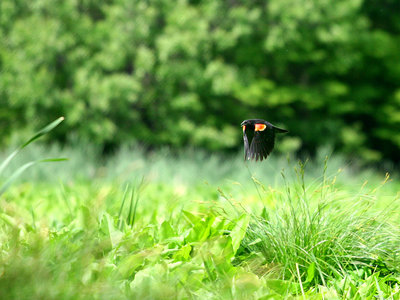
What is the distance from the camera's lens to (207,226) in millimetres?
2459

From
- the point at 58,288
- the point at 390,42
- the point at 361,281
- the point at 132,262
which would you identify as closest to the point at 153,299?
the point at 58,288

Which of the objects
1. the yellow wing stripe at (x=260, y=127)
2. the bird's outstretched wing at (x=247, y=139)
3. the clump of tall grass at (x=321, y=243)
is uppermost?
the yellow wing stripe at (x=260, y=127)

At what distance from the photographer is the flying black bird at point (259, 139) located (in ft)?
8.13

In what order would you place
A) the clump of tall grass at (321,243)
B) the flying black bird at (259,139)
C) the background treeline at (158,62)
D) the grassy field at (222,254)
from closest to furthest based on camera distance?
1. the grassy field at (222,254)
2. the clump of tall grass at (321,243)
3. the flying black bird at (259,139)
4. the background treeline at (158,62)

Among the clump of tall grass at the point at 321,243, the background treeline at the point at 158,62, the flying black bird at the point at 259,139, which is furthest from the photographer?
the background treeline at the point at 158,62

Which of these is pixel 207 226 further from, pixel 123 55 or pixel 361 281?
pixel 123 55

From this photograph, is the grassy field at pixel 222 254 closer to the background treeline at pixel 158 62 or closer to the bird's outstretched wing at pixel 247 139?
the bird's outstretched wing at pixel 247 139

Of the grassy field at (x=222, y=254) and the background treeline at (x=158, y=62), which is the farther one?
the background treeline at (x=158, y=62)

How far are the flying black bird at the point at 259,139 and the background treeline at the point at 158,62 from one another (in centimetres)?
742

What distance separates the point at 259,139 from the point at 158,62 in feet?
29.1

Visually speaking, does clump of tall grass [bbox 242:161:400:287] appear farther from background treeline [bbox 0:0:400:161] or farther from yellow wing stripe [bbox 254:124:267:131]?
background treeline [bbox 0:0:400:161]

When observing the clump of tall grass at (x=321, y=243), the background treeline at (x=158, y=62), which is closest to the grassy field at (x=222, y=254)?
the clump of tall grass at (x=321, y=243)

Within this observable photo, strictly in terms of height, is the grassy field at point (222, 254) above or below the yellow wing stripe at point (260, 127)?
below

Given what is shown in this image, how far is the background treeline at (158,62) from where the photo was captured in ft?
32.9
